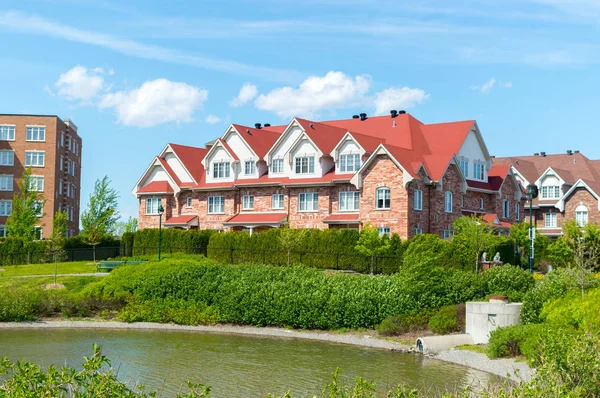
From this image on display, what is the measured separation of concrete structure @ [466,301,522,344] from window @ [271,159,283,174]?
1090 inches

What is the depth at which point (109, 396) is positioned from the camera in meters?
10.0

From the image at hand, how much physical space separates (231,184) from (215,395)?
1434 inches

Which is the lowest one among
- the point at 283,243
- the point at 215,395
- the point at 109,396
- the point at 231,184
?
the point at 215,395

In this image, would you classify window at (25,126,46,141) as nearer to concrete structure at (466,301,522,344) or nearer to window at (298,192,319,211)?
window at (298,192,319,211)

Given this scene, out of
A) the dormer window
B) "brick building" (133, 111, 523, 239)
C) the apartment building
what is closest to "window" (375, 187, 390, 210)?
"brick building" (133, 111, 523, 239)

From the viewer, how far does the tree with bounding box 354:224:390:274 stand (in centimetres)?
3966

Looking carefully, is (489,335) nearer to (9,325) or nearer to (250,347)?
(250,347)

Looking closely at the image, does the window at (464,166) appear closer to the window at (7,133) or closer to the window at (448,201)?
the window at (448,201)

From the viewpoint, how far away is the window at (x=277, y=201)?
167ft

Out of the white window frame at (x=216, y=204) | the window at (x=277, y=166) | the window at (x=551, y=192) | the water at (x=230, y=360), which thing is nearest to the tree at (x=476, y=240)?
the water at (x=230, y=360)

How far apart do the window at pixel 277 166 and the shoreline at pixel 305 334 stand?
22.4 m

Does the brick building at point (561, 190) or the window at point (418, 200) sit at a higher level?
the brick building at point (561, 190)

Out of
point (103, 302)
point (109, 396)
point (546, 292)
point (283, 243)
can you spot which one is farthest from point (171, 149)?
point (109, 396)

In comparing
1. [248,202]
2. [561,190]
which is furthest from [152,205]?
[561,190]
